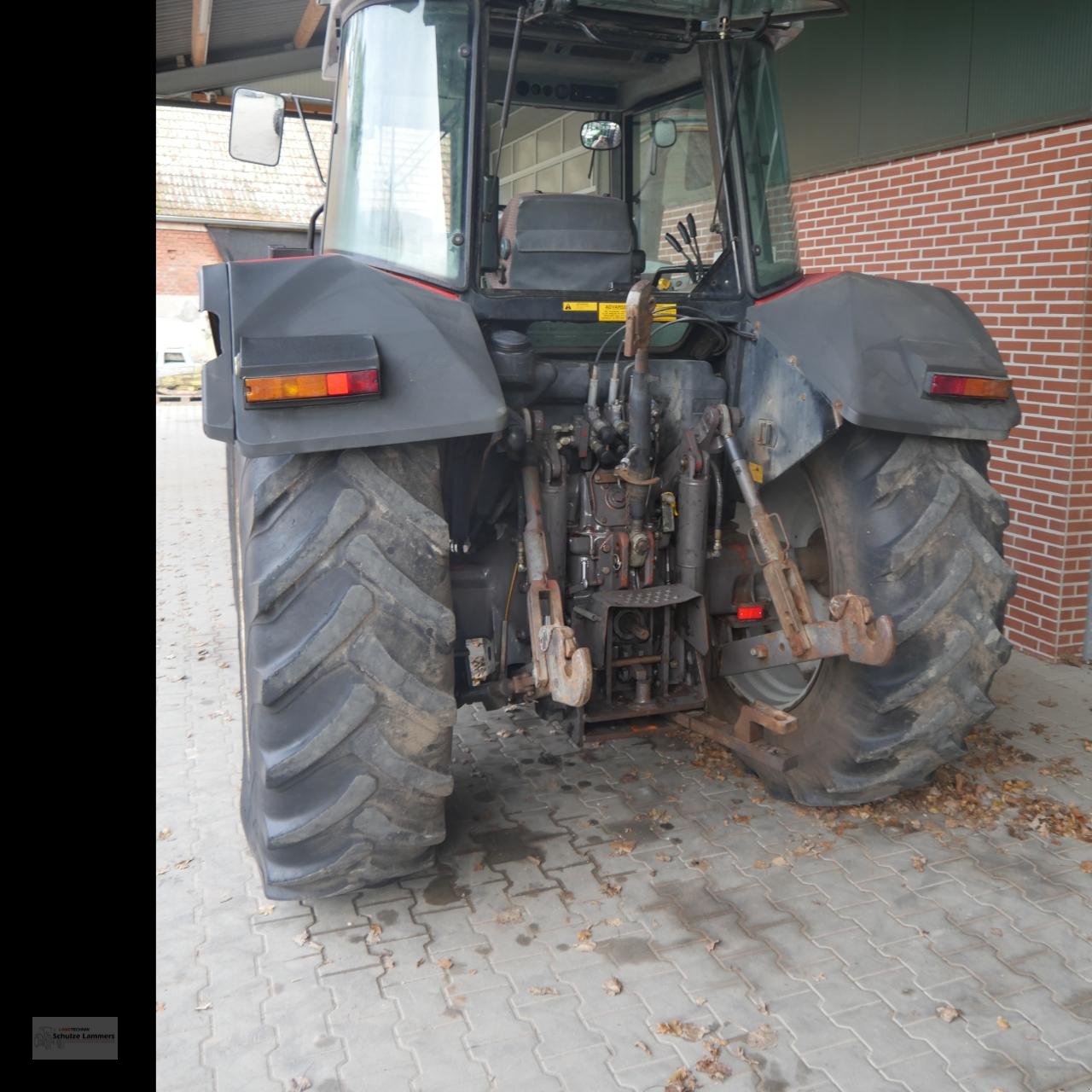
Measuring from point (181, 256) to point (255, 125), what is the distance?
17.7m

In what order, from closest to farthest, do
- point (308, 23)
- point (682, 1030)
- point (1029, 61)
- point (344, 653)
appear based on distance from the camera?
point (682, 1030) → point (344, 653) → point (1029, 61) → point (308, 23)

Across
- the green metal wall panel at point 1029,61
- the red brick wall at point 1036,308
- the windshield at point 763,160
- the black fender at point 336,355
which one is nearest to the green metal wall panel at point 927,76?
the green metal wall panel at point 1029,61

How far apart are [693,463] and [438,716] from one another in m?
1.16

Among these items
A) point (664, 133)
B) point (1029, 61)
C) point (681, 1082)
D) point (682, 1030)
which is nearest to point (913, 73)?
point (1029, 61)

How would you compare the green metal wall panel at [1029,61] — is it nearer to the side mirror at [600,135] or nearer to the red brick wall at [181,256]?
the side mirror at [600,135]

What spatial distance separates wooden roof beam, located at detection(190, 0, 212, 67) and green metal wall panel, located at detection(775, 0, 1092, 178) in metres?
3.79

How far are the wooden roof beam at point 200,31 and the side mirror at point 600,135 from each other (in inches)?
161

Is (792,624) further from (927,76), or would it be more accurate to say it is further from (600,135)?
(927,76)

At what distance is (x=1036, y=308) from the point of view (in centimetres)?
515

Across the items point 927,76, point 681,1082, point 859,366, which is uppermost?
point 927,76

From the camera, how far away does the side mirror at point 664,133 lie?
3838mm

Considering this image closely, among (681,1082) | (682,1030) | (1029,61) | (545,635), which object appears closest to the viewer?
(681,1082)

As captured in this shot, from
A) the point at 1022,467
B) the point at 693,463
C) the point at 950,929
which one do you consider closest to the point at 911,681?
the point at 950,929

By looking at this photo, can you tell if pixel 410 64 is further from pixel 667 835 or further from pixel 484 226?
pixel 667 835
